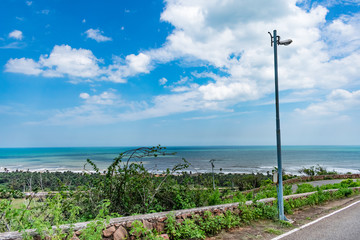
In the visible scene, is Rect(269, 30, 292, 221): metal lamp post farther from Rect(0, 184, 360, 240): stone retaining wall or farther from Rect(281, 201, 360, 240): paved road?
Rect(0, 184, 360, 240): stone retaining wall

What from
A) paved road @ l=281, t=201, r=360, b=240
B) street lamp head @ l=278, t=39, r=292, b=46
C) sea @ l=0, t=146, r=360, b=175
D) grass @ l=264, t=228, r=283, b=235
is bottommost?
sea @ l=0, t=146, r=360, b=175

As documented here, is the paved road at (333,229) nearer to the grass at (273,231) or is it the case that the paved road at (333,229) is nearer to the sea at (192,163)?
the grass at (273,231)

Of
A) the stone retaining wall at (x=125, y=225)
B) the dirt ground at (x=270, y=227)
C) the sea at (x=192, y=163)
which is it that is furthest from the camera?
the sea at (x=192, y=163)

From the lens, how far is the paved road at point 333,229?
227 inches

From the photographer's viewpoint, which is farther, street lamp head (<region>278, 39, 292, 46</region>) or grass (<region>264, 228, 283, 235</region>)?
street lamp head (<region>278, 39, 292, 46</region>)

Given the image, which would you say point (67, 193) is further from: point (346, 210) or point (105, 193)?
point (346, 210)

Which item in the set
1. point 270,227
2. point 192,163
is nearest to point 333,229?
point 270,227

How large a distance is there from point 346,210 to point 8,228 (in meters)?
10.4

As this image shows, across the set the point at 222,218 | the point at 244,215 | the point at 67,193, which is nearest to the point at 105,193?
the point at 67,193

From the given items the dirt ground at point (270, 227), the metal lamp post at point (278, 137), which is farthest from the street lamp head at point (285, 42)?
the dirt ground at point (270, 227)

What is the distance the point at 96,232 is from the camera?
13.3ft

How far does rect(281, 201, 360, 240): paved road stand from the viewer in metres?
5.75

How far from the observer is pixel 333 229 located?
641 centimetres

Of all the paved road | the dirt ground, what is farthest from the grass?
the paved road
